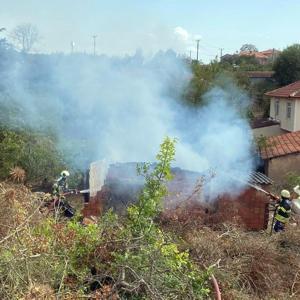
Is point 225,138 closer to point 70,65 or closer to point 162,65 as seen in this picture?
point 162,65

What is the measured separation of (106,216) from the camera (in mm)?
5281

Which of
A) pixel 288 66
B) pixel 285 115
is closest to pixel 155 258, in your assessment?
pixel 285 115

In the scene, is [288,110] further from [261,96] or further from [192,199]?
[192,199]

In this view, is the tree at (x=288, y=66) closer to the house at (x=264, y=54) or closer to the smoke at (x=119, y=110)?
the house at (x=264, y=54)

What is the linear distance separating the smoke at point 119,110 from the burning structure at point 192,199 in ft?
2.99

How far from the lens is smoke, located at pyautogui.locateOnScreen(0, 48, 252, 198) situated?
10867mm

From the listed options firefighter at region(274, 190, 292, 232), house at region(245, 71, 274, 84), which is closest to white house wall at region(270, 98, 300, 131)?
house at region(245, 71, 274, 84)

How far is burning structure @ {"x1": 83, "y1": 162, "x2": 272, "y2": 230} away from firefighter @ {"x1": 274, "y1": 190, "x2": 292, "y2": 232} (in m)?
0.39

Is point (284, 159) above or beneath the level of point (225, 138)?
beneath

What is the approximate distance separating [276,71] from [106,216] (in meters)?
29.4

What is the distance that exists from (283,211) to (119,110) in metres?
4.89

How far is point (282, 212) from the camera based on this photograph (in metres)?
8.95

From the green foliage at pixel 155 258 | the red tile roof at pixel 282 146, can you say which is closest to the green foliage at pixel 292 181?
the red tile roof at pixel 282 146

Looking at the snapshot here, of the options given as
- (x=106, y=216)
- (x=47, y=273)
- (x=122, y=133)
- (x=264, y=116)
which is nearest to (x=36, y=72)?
(x=122, y=133)
